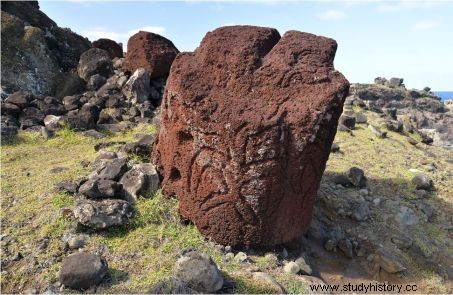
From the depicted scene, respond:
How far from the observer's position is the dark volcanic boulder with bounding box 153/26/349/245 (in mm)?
4645

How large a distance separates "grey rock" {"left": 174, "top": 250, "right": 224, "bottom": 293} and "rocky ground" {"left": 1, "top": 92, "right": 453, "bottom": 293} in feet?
0.09

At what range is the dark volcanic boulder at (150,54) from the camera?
440 inches

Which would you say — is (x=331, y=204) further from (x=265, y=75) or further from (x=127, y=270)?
(x=127, y=270)

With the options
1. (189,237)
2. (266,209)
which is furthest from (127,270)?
(266,209)

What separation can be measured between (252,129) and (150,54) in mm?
7289

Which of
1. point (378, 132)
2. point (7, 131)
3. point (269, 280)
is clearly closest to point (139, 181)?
point (269, 280)

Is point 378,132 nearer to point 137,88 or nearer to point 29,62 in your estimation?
point 137,88

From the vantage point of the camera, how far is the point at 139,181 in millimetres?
5645

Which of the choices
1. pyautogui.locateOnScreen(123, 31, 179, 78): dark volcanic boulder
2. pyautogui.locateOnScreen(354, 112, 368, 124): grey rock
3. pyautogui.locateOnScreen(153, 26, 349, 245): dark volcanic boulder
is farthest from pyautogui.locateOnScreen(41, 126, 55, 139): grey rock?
pyautogui.locateOnScreen(354, 112, 368, 124): grey rock

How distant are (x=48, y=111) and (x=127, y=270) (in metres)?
5.91

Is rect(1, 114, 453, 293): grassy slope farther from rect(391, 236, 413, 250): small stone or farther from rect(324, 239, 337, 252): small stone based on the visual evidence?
rect(324, 239, 337, 252): small stone

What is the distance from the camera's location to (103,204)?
5113mm

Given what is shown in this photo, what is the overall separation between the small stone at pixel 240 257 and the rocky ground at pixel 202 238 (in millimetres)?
16

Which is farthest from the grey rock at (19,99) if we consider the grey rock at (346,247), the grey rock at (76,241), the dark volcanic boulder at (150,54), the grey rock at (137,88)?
the grey rock at (346,247)
